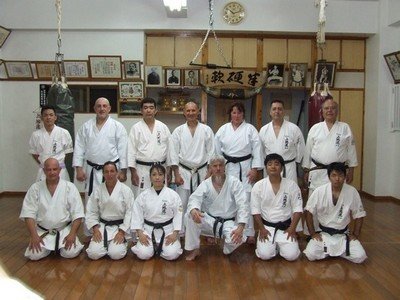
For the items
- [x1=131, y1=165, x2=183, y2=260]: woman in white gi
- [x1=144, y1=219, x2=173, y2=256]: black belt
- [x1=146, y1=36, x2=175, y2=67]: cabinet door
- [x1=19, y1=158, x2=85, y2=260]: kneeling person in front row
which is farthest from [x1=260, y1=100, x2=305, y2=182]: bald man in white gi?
[x1=146, y1=36, x2=175, y2=67]: cabinet door

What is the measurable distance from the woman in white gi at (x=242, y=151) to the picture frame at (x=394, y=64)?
365 centimetres

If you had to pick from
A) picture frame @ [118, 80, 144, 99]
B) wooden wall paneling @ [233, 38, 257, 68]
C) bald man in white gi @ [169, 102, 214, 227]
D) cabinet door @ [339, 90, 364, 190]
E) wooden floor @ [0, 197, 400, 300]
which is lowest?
wooden floor @ [0, 197, 400, 300]

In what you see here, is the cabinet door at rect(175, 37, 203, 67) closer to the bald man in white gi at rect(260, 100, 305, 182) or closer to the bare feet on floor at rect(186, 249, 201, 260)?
the bald man in white gi at rect(260, 100, 305, 182)

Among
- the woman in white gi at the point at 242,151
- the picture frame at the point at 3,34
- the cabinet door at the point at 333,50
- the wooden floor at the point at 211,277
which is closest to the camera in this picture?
the wooden floor at the point at 211,277

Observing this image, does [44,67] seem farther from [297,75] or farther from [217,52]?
[297,75]

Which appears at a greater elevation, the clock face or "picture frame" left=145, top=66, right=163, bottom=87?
the clock face

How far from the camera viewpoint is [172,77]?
7.48m

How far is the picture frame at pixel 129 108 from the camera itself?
24.4 ft

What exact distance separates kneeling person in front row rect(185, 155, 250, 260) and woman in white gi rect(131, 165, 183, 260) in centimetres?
13

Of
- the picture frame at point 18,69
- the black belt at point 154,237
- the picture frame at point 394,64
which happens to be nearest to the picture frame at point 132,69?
the picture frame at point 18,69

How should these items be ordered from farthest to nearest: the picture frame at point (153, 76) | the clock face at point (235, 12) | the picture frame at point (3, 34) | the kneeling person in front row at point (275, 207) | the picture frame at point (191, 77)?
the picture frame at point (191, 77) < the picture frame at point (153, 76) < the clock face at point (235, 12) < the picture frame at point (3, 34) < the kneeling person in front row at point (275, 207)

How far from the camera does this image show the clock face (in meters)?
7.30

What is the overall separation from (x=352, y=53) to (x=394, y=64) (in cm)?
95

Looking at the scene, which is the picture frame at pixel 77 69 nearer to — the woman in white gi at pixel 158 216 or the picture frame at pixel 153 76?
the picture frame at pixel 153 76
